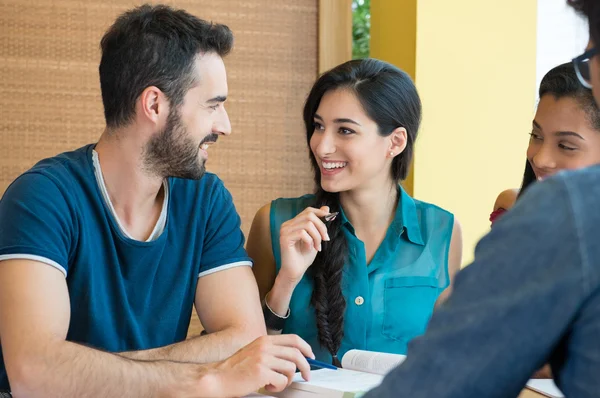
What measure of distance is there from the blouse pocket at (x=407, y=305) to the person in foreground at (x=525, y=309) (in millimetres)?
1533

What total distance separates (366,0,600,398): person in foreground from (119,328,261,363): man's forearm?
1.10 metres

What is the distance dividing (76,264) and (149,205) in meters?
0.25

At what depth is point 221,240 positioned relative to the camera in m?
1.97

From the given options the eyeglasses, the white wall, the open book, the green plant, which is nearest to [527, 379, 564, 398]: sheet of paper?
the open book

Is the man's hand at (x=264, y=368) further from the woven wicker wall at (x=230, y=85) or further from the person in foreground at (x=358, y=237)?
the woven wicker wall at (x=230, y=85)

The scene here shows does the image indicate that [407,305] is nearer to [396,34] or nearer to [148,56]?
[148,56]

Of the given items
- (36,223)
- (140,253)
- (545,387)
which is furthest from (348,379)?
(36,223)

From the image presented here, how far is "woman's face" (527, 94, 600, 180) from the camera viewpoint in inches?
80.3

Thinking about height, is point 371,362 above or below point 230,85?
below

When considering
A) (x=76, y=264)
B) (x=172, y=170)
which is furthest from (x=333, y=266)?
(x=76, y=264)

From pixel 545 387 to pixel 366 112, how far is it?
3.51ft

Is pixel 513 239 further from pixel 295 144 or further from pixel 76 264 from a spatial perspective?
pixel 295 144

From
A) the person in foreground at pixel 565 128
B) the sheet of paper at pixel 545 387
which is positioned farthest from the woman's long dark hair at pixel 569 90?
the sheet of paper at pixel 545 387

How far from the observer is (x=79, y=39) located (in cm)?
288
